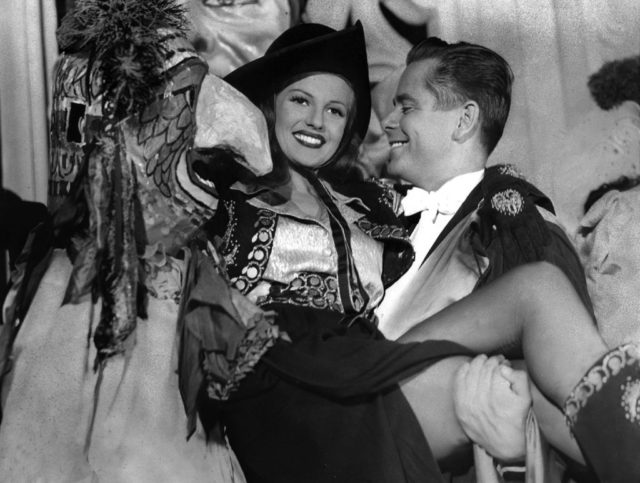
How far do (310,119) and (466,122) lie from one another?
1.22ft

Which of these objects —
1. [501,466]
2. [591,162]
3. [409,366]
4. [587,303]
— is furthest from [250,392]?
[591,162]

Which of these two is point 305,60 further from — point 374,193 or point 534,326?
point 534,326

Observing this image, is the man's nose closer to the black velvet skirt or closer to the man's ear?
the man's ear

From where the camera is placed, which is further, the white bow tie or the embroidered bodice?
the white bow tie

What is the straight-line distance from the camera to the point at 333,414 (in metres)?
2.38

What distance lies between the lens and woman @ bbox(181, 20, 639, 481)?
232 centimetres

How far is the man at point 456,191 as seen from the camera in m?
2.58

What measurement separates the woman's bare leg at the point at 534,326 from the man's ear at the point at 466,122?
0.49m

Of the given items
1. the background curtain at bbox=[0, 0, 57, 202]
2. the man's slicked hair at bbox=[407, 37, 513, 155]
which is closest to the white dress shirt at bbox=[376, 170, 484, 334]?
the man's slicked hair at bbox=[407, 37, 513, 155]

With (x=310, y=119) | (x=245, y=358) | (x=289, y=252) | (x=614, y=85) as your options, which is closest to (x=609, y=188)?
(x=614, y=85)

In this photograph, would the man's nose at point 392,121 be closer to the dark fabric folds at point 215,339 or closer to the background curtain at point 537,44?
the background curtain at point 537,44

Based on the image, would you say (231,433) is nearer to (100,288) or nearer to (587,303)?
(100,288)

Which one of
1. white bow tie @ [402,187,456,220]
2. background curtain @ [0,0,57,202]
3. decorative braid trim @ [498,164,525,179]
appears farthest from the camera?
background curtain @ [0,0,57,202]

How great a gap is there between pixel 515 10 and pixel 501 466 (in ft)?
4.22
